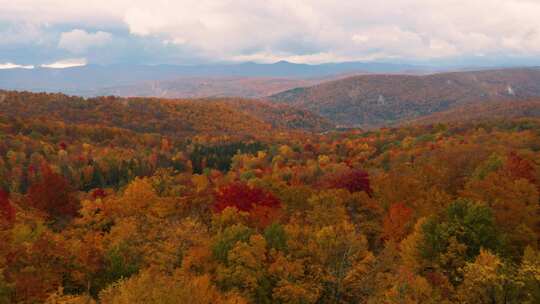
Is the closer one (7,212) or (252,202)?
(7,212)

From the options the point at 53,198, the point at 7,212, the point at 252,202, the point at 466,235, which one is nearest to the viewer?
the point at 466,235

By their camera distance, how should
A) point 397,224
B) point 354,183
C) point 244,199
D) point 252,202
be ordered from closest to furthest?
point 397,224
point 252,202
point 244,199
point 354,183

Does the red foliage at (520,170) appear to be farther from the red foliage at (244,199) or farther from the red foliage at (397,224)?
the red foliage at (244,199)

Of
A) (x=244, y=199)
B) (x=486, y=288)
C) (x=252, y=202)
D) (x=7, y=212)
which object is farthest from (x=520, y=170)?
(x=7, y=212)

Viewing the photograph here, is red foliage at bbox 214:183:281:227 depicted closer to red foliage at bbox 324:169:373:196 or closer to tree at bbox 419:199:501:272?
red foliage at bbox 324:169:373:196

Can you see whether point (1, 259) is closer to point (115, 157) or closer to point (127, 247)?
point (127, 247)

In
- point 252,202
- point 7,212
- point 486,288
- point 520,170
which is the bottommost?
point 252,202

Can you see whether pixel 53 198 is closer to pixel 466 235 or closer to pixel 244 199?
pixel 244 199

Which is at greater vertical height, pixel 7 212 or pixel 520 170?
pixel 520 170
